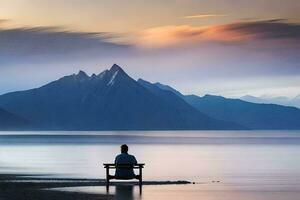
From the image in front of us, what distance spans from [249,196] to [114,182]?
27.7ft

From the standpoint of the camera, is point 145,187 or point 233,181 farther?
point 233,181

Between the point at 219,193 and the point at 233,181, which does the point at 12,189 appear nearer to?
the point at 219,193

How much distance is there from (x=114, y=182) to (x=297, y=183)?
41.1 feet

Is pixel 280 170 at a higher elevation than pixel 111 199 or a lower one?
higher

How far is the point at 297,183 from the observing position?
51562 millimetres

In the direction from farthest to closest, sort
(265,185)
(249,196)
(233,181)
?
1. (233,181)
2. (265,185)
3. (249,196)

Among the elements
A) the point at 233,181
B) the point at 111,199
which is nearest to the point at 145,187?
the point at 111,199

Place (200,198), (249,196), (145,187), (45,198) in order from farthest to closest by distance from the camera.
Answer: (145,187) < (249,196) < (200,198) < (45,198)

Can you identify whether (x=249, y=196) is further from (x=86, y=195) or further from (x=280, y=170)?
(x=280, y=170)

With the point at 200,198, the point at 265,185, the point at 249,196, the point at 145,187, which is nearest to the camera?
the point at 200,198

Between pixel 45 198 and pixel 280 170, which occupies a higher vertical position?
pixel 280 170

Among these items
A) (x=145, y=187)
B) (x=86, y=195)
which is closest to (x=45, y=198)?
(x=86, y=195)

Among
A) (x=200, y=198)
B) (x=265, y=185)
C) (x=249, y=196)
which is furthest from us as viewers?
(x=265, y=185)

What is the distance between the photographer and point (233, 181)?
2095 inches
